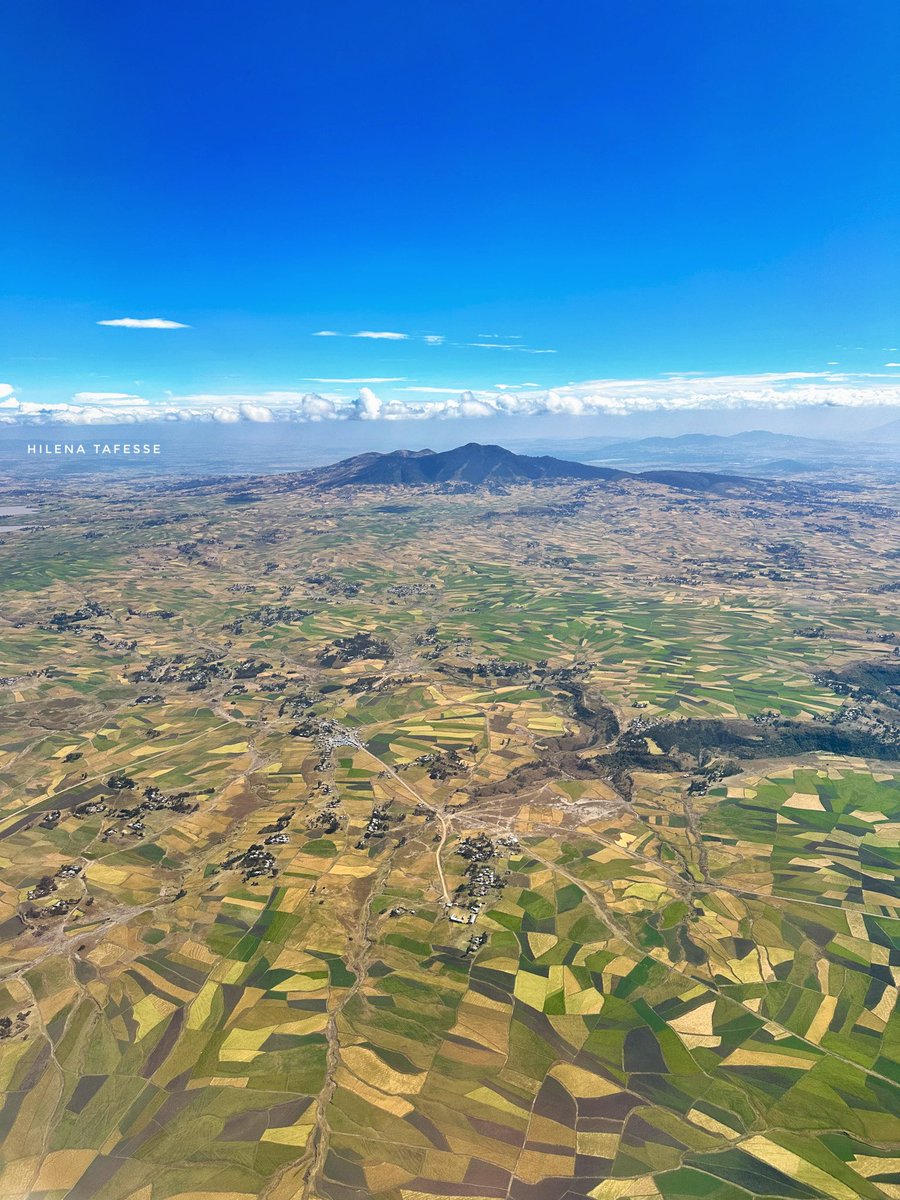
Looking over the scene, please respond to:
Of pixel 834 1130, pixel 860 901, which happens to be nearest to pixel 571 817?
pixel 860 901

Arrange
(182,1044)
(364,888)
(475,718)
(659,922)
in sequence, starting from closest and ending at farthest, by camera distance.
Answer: (182,1044), (659,922), (364,888), (475,718)

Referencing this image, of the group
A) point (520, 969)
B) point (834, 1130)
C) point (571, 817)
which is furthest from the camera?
point (571, 817)

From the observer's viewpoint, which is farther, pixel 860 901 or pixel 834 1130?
pixel 860 901

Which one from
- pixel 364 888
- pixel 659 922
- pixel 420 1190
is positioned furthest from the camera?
pixel 364 888

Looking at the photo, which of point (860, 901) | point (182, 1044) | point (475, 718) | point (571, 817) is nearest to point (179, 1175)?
point (182, 1044)

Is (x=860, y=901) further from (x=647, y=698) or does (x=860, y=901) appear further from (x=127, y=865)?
(x=127, y=865)

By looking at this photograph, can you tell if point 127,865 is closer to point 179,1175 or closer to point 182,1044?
point 182,1044

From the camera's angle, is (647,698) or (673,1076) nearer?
(673,1076)

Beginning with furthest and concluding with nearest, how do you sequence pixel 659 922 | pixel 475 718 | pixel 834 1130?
pixel 475 718, pixel 659 922, pixel 834 1130
